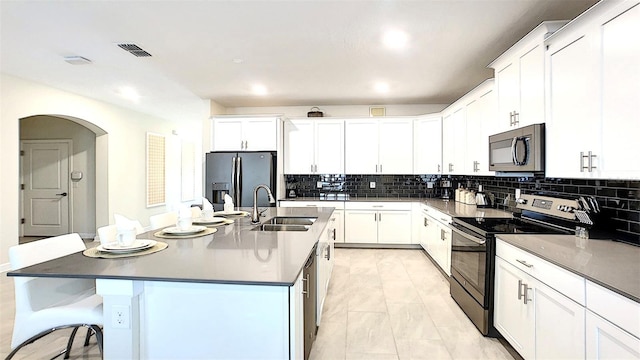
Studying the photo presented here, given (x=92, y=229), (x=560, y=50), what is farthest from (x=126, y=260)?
(x=92, y=229)

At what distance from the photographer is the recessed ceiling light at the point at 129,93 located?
483cm

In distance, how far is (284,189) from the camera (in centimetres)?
562

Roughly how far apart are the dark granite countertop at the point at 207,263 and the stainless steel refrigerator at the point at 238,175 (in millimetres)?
2896

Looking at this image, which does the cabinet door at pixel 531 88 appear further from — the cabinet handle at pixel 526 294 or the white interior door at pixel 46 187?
the white interior door at pixel 46 187

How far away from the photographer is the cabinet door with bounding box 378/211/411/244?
200 inches

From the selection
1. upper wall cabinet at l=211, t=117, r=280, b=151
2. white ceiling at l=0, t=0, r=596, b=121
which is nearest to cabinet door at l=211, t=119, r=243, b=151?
upper wall cabinet at l=211, t=117, r=280, b=151

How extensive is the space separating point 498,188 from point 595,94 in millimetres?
2223

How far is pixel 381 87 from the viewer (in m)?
4.57

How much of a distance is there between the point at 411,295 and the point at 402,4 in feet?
8.61

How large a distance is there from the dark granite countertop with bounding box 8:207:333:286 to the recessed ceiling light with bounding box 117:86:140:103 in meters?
3.71

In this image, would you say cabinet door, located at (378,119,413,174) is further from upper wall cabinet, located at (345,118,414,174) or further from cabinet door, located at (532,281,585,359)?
cabinet door, located at (532,281,585,359)

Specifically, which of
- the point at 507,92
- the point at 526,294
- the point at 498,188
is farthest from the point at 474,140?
the point at 526,294

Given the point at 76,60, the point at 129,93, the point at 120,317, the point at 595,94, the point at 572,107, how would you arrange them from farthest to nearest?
the point at 129,93 → the point at 76,60 → the point at 572,107 → the point at 595,94 → the point at 120,317

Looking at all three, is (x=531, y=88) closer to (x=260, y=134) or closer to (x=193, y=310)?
(x=193, y=310)
